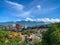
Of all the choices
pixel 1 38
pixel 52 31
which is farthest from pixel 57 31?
pixel 1 38

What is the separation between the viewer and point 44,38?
946cm

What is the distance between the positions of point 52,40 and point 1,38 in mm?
2246

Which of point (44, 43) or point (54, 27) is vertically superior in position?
point (54, 27)

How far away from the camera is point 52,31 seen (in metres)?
9.45

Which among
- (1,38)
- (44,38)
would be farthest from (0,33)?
(44,38)

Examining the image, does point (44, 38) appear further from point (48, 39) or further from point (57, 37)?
point (57, 37)

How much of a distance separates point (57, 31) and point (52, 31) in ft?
1.20

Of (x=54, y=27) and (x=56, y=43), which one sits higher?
(x=54, y=27)

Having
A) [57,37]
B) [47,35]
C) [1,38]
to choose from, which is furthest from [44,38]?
[1,38]

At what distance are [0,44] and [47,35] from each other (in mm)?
2278

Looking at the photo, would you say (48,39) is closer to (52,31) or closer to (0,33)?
(52,31)

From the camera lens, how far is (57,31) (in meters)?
9.13

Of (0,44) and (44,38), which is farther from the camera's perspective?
(44,38)

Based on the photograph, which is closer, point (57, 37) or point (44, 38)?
point (57, 37)
